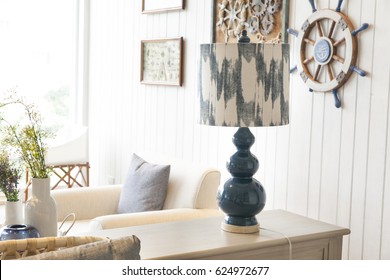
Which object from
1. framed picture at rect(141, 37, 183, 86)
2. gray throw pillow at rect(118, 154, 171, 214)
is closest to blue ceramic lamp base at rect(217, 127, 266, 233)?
gray throw pillow at rect(118, 154, 171, 214)

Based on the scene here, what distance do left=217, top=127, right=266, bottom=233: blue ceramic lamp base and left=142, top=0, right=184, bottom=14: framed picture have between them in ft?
5.50

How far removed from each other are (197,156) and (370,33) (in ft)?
5.09

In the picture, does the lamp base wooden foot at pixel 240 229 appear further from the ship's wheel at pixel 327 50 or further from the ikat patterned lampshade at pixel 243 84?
the ship's wheel at pixel 327 50

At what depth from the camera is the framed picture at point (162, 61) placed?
4160 mm

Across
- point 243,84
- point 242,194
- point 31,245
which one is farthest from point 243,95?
point 31,245

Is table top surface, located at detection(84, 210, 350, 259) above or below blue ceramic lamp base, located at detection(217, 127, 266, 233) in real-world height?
below

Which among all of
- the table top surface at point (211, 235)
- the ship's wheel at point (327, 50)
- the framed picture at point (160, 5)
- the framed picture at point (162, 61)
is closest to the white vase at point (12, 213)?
the table top surface at point (211, 235)

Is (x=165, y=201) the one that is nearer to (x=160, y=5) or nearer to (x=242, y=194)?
(x=242, y=194)

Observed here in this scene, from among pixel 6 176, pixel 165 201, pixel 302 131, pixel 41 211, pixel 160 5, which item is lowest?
pixel 165 201

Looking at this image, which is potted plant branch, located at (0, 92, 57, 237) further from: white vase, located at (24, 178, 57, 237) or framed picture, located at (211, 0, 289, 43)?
framed picture, located at (211, 0, 289, 43)

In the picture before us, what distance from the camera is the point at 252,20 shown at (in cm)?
349

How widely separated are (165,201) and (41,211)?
→ 1.11 meters

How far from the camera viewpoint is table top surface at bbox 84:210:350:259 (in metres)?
2.38
